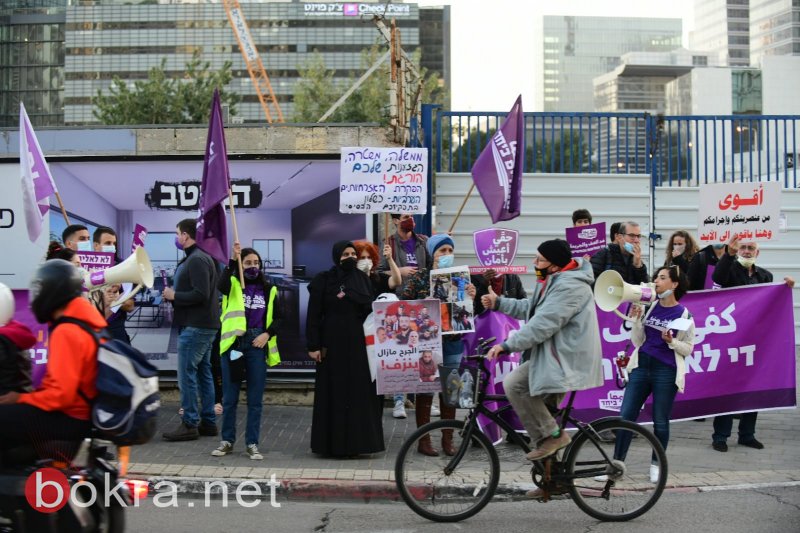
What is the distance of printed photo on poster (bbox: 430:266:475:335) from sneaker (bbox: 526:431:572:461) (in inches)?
85.0

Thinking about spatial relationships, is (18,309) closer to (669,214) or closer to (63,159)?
(63,159)

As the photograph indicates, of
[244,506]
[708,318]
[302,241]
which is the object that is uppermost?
[302,241]

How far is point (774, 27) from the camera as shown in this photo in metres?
174

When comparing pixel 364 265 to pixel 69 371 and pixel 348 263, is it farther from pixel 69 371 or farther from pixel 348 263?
pixel 69 371

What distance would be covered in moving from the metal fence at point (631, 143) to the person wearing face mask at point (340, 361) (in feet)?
10.4

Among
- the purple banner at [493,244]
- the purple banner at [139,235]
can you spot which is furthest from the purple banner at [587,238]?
the purple banner at [139,235]

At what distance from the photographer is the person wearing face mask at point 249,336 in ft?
26.8

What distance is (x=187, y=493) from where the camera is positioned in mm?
7383

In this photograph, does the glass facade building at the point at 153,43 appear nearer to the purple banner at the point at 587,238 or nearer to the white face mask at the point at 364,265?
the purple banner at the point at 587,238

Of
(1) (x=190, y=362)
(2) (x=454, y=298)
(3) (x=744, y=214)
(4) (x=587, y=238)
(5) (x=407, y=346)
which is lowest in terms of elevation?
(1) (x=190, y=362)

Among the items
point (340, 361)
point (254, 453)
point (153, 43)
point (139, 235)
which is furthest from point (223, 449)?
point (153, 43)

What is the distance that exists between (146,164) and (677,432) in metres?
6.75

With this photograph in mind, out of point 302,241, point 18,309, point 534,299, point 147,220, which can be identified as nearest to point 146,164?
point 147,220

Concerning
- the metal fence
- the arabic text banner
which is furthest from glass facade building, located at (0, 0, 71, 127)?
the arabic text banner
